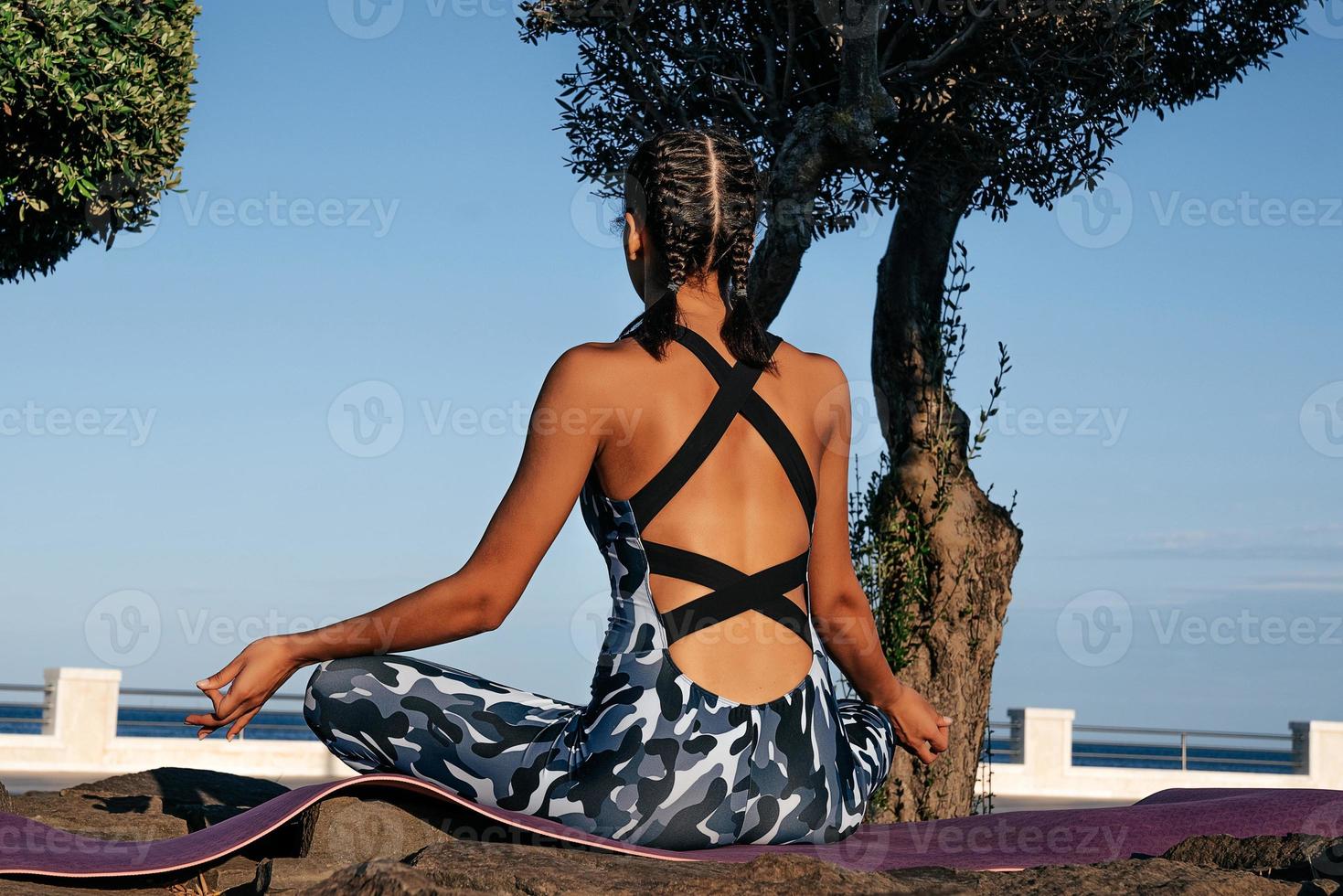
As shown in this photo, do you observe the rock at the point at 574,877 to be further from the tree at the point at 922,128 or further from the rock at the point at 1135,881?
the tree at the point at 922,128

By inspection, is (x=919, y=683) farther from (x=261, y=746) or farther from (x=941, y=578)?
(x=261, y=746)

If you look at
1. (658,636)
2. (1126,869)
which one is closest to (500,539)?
(658,636)

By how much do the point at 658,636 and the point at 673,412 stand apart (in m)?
0.55

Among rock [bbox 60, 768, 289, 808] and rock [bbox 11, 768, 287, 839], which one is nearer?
rock [bbox 11, 768, 287, 839]

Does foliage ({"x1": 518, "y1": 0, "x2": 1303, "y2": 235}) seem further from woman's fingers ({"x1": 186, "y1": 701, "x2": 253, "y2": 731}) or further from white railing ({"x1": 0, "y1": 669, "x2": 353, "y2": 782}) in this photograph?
white railing ({"x1": 0, "y1": 669, "x2": 353, "y2": 782})

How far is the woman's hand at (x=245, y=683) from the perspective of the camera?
8.83 feet

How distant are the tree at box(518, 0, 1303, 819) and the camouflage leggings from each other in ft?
15.4

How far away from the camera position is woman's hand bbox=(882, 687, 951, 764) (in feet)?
11.8

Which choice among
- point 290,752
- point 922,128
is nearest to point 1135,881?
point 922,128

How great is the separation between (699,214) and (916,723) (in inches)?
64.9

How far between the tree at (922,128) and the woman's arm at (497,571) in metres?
4.79

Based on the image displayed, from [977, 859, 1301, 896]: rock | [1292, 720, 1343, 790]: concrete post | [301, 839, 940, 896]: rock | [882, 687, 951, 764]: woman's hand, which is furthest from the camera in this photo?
[1292, 720, 1343, 790]: concrete post

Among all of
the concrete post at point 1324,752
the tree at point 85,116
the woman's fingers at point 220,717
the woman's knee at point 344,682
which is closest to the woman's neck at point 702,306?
the woman's knee at point 344,682

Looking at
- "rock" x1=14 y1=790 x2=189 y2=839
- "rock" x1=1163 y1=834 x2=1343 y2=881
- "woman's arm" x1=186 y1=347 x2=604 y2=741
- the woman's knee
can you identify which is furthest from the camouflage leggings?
"rock" x1=14 y1=790 x2=189 y2=839
